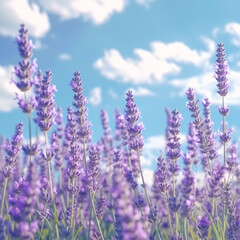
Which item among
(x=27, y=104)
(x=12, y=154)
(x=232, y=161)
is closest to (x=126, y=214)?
(x=27, y=104)

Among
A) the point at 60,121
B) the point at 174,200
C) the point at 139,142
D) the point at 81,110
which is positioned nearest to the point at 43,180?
the point at 81,110

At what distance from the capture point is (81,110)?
A: 6.91 meters

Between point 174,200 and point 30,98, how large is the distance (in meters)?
2.32

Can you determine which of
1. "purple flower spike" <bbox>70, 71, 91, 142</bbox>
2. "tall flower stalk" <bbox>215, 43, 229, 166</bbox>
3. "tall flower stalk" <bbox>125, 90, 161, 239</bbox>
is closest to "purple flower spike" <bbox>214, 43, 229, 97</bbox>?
"tall flower stalk" <bbox>215, 43, 229, 166</bbox>

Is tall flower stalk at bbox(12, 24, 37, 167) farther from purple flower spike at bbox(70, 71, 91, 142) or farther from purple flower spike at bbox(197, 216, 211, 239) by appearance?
purple flower spike at bbox(197, 216, 211, 239)

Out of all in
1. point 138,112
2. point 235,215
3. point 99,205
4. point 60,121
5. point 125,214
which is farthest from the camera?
point 60,121

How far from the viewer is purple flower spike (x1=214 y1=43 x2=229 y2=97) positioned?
700 centimetres

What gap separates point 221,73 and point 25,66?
3598mm

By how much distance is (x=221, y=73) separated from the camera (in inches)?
280

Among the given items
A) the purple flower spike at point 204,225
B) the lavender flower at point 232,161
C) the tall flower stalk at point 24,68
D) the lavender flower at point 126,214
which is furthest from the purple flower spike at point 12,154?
the lavender flower at point 126,214

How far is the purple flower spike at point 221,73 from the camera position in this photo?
700 centimetres

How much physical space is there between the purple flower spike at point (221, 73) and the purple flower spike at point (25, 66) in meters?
3.41

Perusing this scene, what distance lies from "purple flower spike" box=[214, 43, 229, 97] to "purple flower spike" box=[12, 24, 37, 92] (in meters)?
3.41

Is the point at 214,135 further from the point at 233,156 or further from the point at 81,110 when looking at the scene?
the point at 81,110
